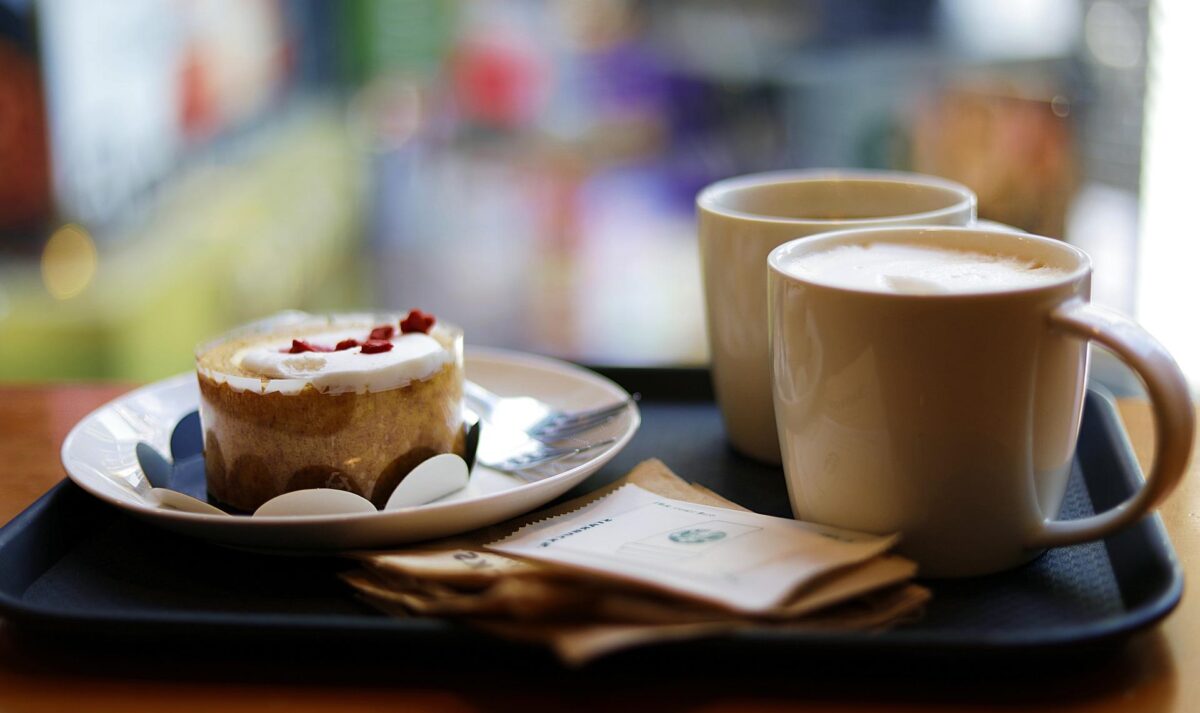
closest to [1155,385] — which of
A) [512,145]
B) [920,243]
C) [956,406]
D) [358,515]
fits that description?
[956,406]

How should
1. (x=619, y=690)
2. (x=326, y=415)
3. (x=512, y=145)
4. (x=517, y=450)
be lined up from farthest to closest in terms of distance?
(x=512, y=145), (x=517, y=450), (x=326, y=415), (x=619, y=690)

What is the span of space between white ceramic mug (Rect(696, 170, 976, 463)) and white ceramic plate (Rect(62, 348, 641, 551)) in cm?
8

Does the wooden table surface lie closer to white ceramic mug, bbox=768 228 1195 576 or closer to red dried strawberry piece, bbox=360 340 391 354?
white ceramic mug, bbox=768 228 1195 576

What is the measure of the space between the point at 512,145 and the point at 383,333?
1.73 m

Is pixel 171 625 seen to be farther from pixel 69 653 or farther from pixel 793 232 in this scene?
pixel 793 232

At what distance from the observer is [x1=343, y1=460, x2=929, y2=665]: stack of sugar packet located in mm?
538

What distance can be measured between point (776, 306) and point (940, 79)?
5.53 ft

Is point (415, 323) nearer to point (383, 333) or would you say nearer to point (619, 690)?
point (383, 333)

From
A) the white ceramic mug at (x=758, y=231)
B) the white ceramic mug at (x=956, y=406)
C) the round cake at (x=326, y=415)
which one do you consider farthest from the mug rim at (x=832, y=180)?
the round cake at (x=326, y=415)

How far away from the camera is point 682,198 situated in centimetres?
237

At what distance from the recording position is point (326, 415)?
72 cm

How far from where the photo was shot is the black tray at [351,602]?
53 cm

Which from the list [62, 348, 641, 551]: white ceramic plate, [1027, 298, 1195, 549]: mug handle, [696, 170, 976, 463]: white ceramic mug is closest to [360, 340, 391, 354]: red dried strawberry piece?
[62, 348, 641, 551]: white ceramic plate

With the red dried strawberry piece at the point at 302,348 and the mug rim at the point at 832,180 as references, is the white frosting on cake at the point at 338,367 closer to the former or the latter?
the red dried strawberry piece at the point at 302,348
